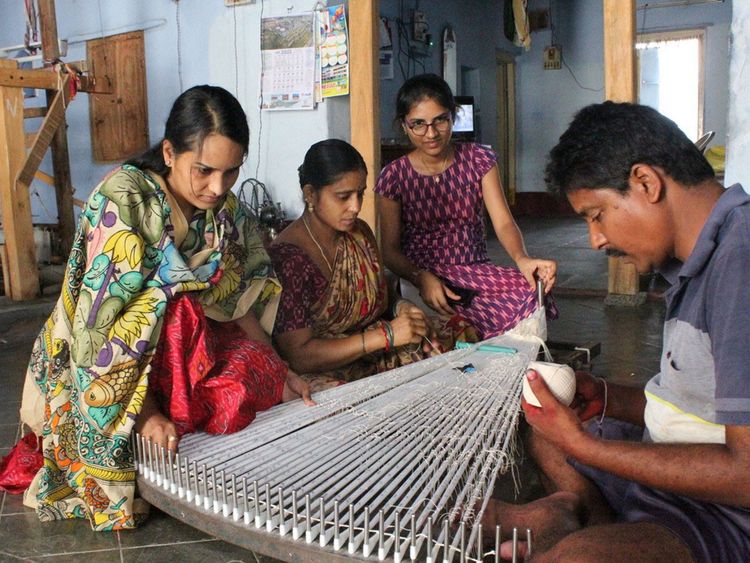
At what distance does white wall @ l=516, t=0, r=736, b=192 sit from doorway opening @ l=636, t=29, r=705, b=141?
0.38ft

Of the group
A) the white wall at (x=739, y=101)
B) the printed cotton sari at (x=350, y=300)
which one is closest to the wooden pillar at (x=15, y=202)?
the printed cotton sari at (x=350, y=300)

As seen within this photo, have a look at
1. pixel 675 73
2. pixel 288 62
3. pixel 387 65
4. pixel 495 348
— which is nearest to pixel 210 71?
pixel 288 62

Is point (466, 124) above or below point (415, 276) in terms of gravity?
above

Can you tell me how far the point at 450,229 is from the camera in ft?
10.3

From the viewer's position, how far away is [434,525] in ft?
4.41

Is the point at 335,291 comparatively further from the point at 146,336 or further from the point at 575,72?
the point at 575,72

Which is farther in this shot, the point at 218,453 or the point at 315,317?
the point at 315,317

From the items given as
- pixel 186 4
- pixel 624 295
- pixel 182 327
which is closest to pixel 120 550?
pixel 182 327

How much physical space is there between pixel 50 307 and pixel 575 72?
8349 mm

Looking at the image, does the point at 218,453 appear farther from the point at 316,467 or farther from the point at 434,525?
the point at 434,525

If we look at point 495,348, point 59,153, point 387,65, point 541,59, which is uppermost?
point 541,59

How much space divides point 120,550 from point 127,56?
633cm

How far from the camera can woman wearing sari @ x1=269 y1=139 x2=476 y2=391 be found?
2391 millimetres

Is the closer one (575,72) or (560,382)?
(560,382)
